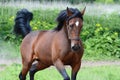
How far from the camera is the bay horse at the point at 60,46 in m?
7.49

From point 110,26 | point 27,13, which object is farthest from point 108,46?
point 27,13

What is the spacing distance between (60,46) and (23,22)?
238cm

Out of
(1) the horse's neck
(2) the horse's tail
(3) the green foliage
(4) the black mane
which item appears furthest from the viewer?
(3) the green foliage

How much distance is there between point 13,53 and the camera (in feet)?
52.5

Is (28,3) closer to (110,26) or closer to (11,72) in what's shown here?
(110,26)

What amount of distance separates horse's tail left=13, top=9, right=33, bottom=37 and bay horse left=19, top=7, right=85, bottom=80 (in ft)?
2.38

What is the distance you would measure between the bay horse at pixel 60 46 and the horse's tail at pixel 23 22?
726 millimetres

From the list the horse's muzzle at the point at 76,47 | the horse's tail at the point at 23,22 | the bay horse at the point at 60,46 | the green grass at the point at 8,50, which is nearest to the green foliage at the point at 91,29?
the green grass at the point at 8,50

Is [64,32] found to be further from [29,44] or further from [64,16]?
[29,44]

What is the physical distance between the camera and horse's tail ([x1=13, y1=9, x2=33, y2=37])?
32.6ft

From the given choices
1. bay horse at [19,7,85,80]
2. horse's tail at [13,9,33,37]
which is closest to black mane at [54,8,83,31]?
bay horse at [19,7,85,80]

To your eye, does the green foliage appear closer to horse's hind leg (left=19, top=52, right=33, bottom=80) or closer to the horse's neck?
horse's hind leg (left=19, top=52, right=33, bottom=80)

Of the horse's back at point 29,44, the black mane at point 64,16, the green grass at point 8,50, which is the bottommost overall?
the green grass at point 8,50

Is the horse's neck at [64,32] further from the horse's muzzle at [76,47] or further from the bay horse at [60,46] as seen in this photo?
the horse's muzzle at [76,47]
